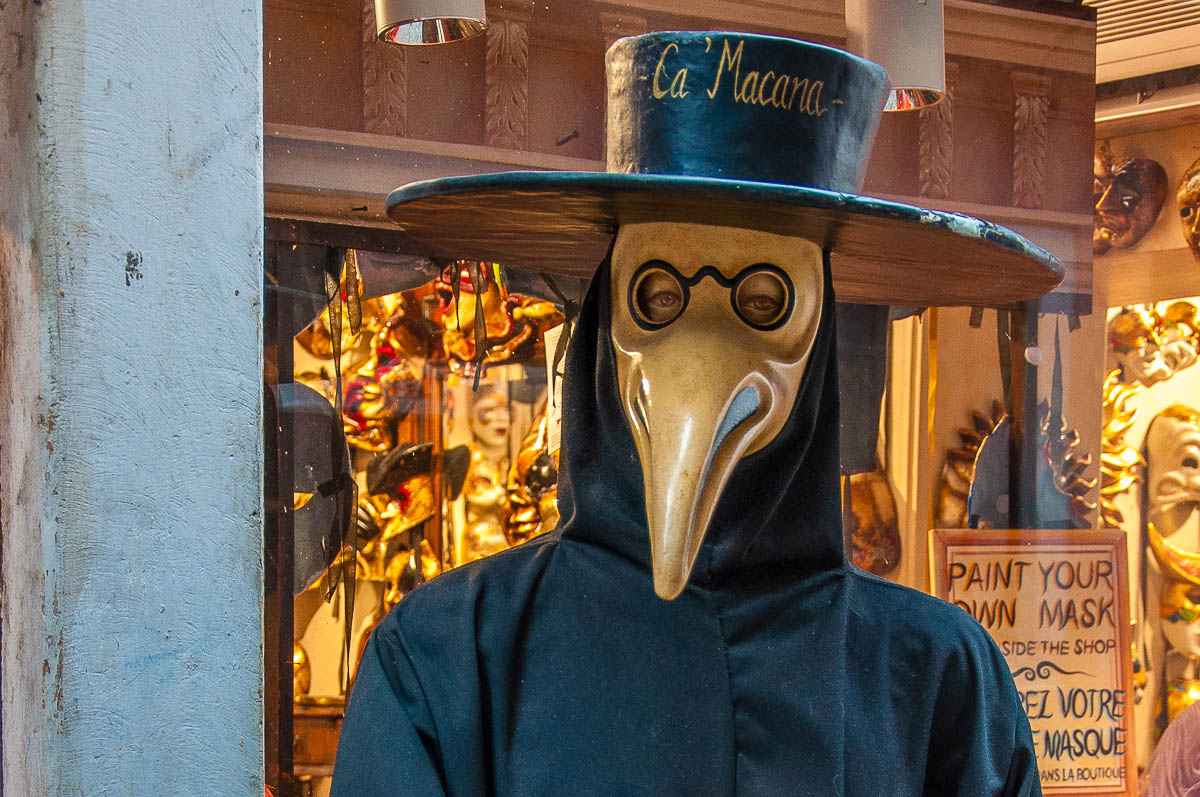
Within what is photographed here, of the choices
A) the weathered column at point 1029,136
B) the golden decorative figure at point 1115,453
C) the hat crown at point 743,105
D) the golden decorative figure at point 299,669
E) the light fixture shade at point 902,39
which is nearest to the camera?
the hat crown at point 743,105

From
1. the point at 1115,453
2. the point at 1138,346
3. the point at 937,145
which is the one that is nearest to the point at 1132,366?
the point at 1138,346

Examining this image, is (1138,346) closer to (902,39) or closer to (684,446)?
(902,39)

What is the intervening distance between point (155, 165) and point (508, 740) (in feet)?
2.56

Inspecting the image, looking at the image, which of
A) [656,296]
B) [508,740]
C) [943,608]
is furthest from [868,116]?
[508,740]

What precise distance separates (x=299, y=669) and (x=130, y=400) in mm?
597

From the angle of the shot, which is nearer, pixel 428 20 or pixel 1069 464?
pixel 428 20

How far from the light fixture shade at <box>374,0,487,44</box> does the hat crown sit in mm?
664

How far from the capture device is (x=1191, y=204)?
2635 millimetres

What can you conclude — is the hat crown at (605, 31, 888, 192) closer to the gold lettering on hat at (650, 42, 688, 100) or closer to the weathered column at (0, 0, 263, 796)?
the gold lettering on hat at (650, 42, 688, 100)

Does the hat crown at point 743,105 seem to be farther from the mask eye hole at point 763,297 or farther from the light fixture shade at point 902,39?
the light fixture shade at point 902,39

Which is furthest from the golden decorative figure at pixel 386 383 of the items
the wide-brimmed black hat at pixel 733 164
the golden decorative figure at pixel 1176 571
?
the golden decorative figure at pixel 1176 571

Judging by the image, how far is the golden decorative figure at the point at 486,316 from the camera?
6.91ft

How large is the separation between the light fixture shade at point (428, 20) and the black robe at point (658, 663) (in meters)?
0.72

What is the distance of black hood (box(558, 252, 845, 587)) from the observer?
145cm
